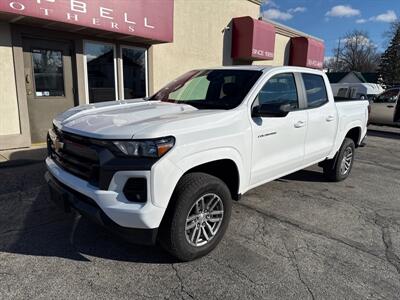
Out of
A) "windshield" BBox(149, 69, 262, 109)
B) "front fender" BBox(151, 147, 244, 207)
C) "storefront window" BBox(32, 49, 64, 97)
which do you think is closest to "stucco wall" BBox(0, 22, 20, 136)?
"storefront window" BBox(32, 49, 64, 97)

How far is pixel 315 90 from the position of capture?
477 cm

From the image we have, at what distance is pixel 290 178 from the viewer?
5.88 m

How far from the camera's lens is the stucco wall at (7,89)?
6.73 m

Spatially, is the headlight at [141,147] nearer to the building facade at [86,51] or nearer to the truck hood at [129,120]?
the truck hood at [129,120]

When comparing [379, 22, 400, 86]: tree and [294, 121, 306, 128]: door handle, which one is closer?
[294, 121, 306, 128]: door handle

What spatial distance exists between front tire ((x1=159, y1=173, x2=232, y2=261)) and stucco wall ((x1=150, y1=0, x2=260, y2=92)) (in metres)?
7.15

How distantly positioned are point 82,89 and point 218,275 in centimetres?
658

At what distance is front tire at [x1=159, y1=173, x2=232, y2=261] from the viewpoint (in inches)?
110

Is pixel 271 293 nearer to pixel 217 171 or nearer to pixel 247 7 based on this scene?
pixel 217 171

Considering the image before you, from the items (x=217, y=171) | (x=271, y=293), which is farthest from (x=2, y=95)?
(x=271, y=293)

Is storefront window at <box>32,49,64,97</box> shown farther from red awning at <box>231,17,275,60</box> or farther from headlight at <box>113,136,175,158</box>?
red awning at <box>231,17,275,60</box>

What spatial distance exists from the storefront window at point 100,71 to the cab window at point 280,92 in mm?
5695

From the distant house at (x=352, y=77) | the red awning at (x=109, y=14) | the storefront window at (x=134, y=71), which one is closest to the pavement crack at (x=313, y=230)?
the red awning at (x=109, y=14)

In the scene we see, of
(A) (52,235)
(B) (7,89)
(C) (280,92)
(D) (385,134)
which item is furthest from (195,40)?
(A) (52,235)
